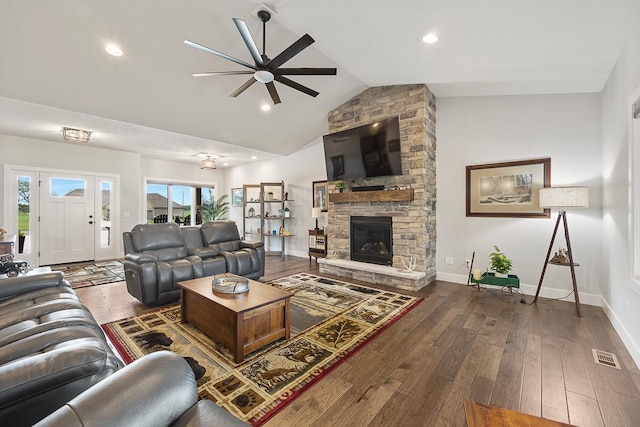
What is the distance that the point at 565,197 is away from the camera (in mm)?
3230

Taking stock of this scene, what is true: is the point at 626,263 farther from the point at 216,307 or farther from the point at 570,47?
the point at 216,307

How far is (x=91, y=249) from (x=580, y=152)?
9.22 meters

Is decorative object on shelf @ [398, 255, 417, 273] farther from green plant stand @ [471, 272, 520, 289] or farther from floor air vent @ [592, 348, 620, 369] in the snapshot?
floor air vent @ [592, 348, 620, 369]

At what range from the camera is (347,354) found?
2355mm

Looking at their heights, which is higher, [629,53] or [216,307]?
[629,53]

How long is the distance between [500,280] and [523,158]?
5.72 ft

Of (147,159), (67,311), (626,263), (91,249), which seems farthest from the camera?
(147,159)

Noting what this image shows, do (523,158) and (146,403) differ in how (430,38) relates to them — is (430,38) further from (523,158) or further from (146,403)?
(146,403)

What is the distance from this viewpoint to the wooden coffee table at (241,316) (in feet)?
7.43

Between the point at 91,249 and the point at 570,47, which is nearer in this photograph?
the point at 570,47

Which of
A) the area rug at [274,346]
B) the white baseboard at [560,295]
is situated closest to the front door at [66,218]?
the area rug at [274,346]

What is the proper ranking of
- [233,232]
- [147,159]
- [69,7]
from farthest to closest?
[147,159] → [233,232] → [69,7]

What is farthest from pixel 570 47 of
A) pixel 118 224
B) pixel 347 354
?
pixel 118 224

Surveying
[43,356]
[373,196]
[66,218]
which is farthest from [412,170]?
[66,218]
